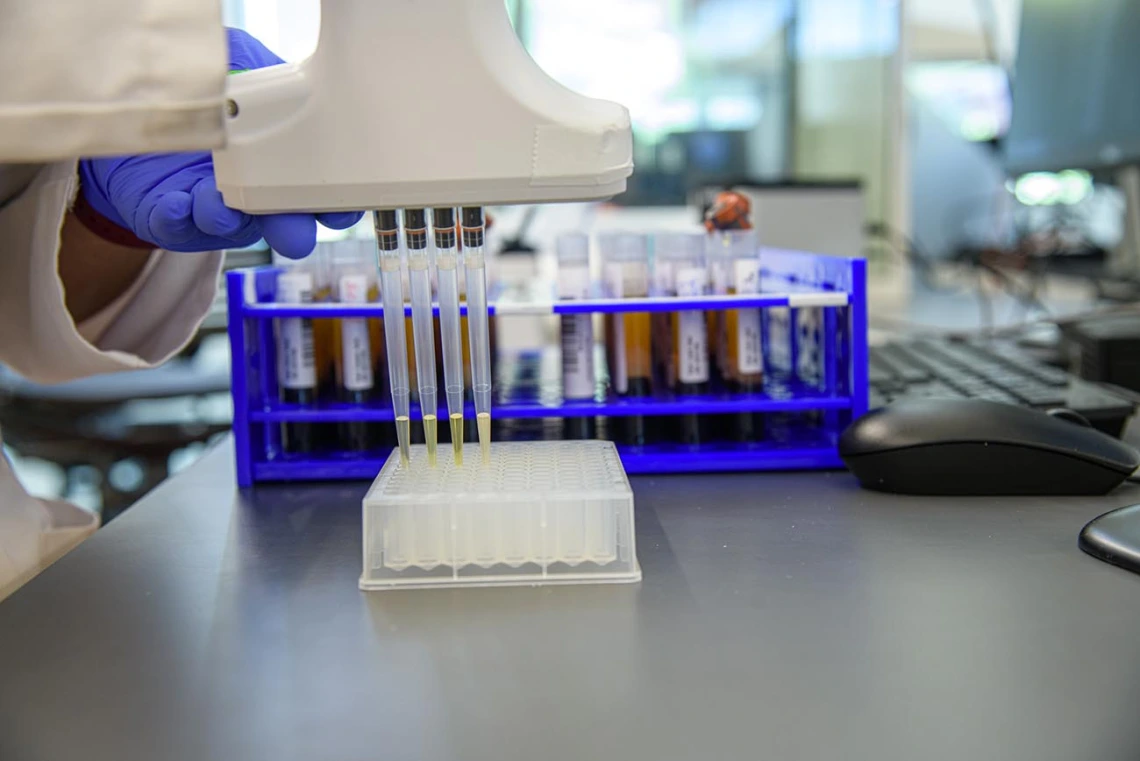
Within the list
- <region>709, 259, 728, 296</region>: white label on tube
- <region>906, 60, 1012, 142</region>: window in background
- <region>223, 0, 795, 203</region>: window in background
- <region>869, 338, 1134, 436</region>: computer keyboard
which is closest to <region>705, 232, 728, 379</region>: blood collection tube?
<region>709, 259, 728, 296</region>: white label on tube

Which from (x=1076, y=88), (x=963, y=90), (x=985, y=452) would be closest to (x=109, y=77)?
(x=985, y=452)

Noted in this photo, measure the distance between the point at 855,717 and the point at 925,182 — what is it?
159 inches

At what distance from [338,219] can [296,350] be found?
18 cm

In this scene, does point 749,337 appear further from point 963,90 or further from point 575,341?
point 963,90

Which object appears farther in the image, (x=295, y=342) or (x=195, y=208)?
(x=295, y=342)

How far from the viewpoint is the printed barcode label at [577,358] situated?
0.71 metres

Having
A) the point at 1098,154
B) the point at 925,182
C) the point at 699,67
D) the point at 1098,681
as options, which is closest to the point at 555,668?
the point at 1098,681

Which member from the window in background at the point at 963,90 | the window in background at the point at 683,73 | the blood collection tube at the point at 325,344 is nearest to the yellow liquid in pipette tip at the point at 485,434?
the blood collection tube at the point at 325,344

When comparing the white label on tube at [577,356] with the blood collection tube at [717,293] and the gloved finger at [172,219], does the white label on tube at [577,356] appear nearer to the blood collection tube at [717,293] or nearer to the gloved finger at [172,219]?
the blood collection tube at [717,293]

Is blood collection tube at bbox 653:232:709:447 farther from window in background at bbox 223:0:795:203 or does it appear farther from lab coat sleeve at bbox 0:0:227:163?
window in background at bbox 223:0:795:203

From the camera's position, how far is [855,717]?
349mm

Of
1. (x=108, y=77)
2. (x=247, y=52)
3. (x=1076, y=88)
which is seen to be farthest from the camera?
(x=1076, y=88)

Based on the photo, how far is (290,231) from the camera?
20.8 inches

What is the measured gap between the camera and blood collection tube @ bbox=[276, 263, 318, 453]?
2.32ft
